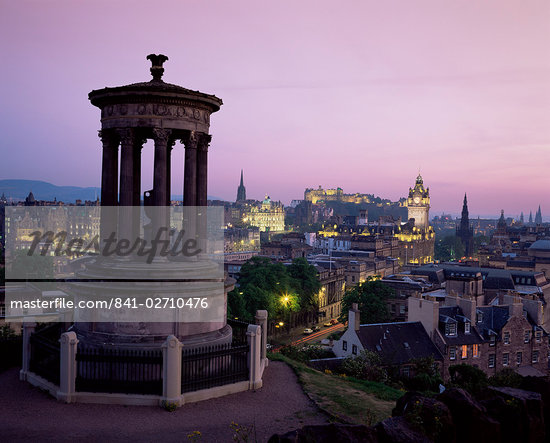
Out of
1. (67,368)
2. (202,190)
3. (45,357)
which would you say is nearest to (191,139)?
(202,190)

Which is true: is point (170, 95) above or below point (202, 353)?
above

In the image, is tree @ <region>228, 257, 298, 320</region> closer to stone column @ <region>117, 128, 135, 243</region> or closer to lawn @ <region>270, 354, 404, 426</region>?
lawn @ <region>270, 354, 404, 426</region>

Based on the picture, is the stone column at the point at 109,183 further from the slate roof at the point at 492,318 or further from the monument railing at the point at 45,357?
the slate roof at the point at 492,318

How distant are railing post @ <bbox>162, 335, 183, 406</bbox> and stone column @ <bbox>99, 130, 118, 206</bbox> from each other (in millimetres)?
7998

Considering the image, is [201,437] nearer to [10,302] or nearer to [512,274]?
[10,302]

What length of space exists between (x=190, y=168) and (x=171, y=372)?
943cm

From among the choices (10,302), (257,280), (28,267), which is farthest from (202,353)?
(28,267)

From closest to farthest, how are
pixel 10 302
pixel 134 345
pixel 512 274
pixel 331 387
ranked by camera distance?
pixel 134 345 → pixel 331 387 → pixel 10 302 → pixel 512 274

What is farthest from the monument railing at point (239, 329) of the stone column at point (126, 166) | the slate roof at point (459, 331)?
the slate roof at point (459, 331)

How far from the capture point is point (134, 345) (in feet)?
67.6

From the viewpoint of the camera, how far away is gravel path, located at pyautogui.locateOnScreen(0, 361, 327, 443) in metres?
15.9

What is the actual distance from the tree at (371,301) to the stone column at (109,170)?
4996cm

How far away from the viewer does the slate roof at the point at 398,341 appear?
4647cm

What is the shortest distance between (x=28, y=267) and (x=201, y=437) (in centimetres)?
7441
